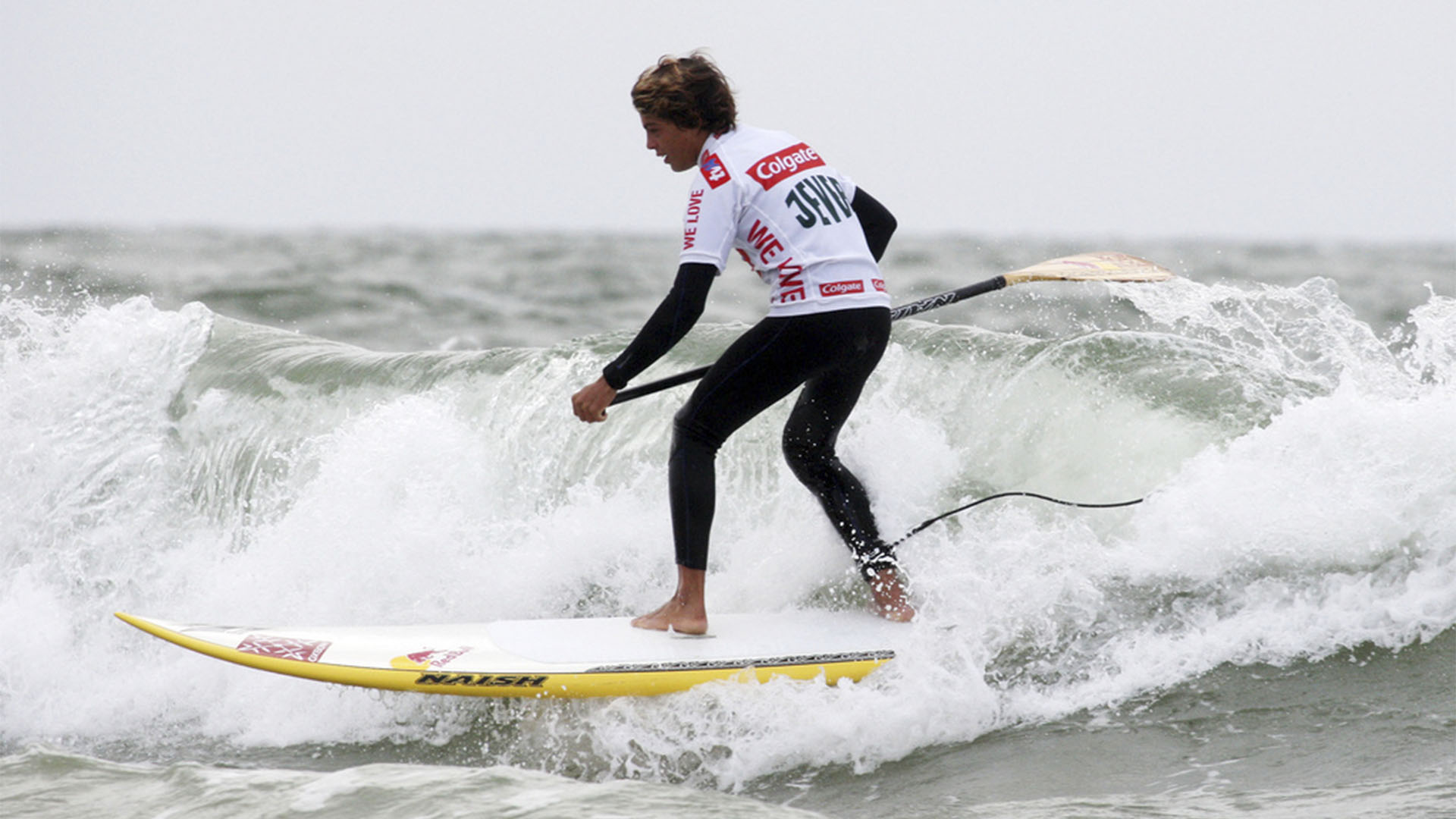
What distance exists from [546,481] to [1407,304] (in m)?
15.0

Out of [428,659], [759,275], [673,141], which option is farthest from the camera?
[428,659]

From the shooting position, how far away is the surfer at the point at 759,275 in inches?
144

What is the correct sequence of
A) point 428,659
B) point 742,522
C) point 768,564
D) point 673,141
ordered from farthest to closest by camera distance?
point 742,522 → point 768,564 → point 428,659 → point 673,141

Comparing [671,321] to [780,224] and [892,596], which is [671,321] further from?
[892,596]

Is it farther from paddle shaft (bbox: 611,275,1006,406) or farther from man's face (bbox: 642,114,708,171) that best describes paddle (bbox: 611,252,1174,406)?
man's face (bbox: 642,114,708,171)

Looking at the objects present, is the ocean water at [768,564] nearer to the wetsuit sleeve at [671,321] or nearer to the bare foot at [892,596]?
the bare foot at [892,596]

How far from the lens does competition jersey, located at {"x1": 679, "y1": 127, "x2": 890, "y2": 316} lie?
143 inches

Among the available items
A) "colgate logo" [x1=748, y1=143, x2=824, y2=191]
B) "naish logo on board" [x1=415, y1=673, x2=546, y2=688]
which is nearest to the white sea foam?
"naish logo on board" [x1=415, y1=673, x2=546, y2=688]

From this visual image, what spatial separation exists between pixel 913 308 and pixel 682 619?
1.38 meters

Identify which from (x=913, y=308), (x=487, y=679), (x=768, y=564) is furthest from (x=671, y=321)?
(x=768, y=564)

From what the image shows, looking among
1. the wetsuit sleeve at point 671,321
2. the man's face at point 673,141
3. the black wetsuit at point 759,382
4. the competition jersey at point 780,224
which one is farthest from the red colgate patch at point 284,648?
the man's face at point 673,141

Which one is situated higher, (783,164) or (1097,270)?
(783,164)

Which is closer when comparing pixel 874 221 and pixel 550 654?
pixel 550 654

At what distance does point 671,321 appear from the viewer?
11.9 feet
